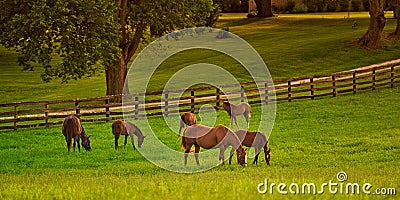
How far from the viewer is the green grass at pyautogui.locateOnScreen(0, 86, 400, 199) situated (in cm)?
1102

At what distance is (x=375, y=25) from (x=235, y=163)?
3694 centimetres

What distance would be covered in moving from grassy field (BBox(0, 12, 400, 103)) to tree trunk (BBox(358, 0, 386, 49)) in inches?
33.5

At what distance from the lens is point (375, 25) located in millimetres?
52844

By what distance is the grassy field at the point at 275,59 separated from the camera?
47500 mm

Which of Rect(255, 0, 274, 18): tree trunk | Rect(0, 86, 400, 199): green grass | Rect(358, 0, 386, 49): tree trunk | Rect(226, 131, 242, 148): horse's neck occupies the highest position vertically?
Rect(255, 0, 274, 18): tree trunk

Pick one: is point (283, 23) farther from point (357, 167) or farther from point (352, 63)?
point (357, 167)

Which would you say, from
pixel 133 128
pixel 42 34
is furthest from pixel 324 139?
pixel 42 34

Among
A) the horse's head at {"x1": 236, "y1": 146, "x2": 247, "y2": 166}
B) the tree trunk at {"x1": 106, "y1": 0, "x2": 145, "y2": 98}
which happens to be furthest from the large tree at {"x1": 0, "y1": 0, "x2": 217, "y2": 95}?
the horse's head at {"x1": 236, "y1": 146, "x2": 247, "y2": 166}

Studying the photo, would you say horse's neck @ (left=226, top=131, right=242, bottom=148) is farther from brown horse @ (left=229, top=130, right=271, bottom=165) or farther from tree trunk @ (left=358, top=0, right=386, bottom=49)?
tree trunk @ (left=358, top=0, right=386, bottom=49)

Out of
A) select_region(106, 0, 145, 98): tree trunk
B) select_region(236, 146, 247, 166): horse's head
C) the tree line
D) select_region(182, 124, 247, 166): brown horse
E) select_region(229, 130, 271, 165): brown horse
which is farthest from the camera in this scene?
select_region(106, 0, 145, 98): tree trunk


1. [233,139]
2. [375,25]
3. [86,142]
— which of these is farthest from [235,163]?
[375,25]

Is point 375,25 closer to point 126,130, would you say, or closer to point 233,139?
point 126,130

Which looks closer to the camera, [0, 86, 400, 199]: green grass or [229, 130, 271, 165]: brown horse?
[0, 86, 400, 199]: green grass

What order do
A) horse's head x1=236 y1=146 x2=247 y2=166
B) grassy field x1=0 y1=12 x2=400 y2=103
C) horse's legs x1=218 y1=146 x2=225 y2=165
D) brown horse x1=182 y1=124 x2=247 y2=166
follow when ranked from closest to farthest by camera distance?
brown horse x1=182 y1=124 x2=247 y2=166
horse's legs x1=218 y1=146 x2=225 y2=165
horse's head x1=236 y1=146 x2=247 y2=166
grassy field x1=0 y1=12 x2=400 y2=103
